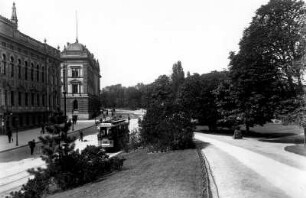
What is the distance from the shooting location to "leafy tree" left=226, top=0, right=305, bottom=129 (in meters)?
33.6

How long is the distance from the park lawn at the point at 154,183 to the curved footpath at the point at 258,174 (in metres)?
1.04

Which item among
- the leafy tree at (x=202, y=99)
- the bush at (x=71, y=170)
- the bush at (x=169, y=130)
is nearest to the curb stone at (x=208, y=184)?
the bush at (x=71, y=170)

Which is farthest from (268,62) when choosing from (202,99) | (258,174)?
(258,174)

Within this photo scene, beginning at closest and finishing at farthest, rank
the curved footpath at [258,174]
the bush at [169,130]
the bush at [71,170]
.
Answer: the curved footpath at [258,174]
the bush at [71,170]
the bush at [169,130]

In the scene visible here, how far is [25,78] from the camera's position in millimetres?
52594

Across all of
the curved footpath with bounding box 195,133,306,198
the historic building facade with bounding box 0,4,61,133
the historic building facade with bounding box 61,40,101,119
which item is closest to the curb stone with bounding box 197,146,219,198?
the curved footpath with bounding box 195,133,306,198

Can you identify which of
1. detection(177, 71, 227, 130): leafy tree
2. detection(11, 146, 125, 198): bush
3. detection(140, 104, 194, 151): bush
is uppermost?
detection(177, 71, 227, 130): leafy tree

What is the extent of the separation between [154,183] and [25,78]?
4395cm

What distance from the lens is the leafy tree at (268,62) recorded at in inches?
1324

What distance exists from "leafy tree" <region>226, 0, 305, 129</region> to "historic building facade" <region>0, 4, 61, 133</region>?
21744 millimetres

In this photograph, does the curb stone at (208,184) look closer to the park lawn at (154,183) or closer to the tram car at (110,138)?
the park lawn at (154,183)

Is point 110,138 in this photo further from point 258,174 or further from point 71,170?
point 258,174

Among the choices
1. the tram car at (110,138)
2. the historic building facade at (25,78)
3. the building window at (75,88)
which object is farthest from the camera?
the building window at (75,88)

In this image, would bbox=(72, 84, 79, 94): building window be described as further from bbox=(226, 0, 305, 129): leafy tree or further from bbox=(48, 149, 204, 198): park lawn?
bbox=(48, 149, 204, 198): park lawn
